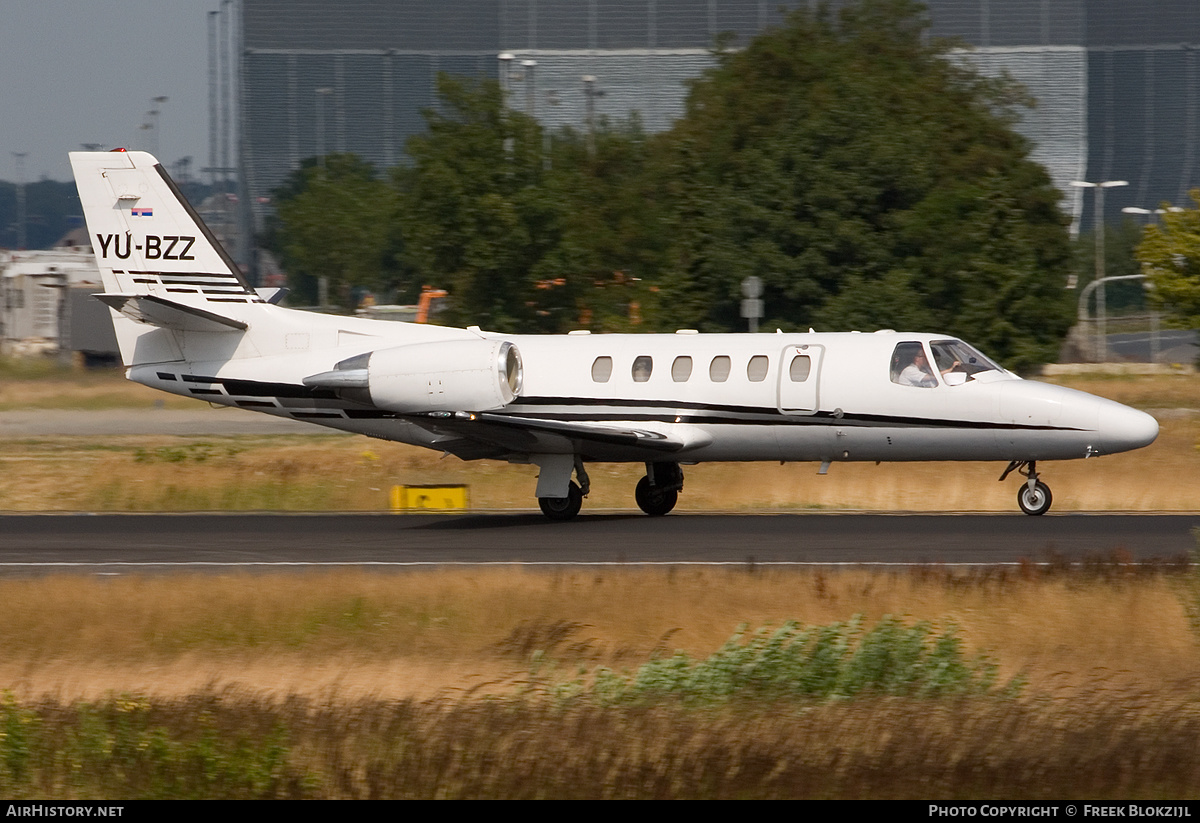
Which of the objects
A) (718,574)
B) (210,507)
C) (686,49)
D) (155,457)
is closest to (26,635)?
(718,574)

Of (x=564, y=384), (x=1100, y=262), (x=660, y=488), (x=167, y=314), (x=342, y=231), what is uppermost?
(x=342, y=231)

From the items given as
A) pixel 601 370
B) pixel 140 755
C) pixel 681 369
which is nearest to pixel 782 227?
pixel 601 370

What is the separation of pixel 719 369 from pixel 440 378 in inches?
145

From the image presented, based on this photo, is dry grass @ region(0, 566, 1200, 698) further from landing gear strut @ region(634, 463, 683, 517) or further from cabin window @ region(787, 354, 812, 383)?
landing gear strut @ region(634, 463, 683, 517)

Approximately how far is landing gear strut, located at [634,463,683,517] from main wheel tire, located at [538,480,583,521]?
106 cm

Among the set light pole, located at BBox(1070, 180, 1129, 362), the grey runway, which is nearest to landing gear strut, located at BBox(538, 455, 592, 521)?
the grey runway

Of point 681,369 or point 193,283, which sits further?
point 193,283

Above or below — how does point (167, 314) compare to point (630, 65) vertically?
below

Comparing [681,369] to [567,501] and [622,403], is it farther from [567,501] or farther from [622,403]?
[567,501]

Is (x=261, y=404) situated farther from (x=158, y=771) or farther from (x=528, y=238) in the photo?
(x=528, y=238)

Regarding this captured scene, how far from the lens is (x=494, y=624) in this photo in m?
11.9

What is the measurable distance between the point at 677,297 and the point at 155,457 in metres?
19.5

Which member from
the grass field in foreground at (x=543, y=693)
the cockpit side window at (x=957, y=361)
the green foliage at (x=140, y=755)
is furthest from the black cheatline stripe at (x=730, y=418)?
the green foliage at (x=140, y=755)

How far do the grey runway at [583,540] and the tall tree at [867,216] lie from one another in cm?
2134
